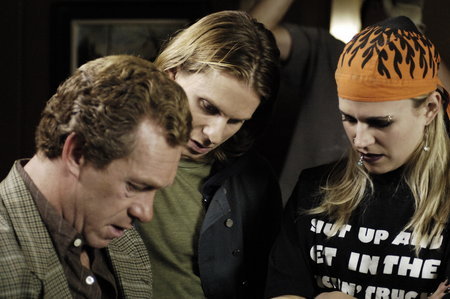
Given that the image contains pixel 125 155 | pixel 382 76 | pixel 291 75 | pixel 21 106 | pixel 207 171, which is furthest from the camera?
pixel 21 106

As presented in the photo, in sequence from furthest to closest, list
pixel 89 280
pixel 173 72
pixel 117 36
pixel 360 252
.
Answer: pixel 117 36
pixel 173 72
pixel 360 252
pixel 89 280

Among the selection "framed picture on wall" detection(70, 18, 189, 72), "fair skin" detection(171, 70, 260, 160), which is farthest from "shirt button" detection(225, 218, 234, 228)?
"framed picture on wall" detection(70, 18, 189, 72)

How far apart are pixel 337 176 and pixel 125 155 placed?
996 millimetres

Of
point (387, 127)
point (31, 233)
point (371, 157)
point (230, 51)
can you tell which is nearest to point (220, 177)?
point (230, 51)

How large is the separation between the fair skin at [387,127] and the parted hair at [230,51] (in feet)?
1.20

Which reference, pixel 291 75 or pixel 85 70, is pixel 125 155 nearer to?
pixel 85 70

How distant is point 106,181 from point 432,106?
46.0 inches

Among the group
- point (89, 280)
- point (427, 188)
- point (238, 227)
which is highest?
point (427, 188)

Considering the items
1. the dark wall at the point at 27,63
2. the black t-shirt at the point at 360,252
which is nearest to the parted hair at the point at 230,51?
the black t-shirt at the point at 360,252

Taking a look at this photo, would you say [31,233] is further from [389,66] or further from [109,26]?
[109,26]

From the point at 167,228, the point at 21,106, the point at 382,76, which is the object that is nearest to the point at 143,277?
the point at 167,228

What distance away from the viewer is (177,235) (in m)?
2.78

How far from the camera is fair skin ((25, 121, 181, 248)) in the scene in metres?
2.02

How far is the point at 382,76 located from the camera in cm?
240
